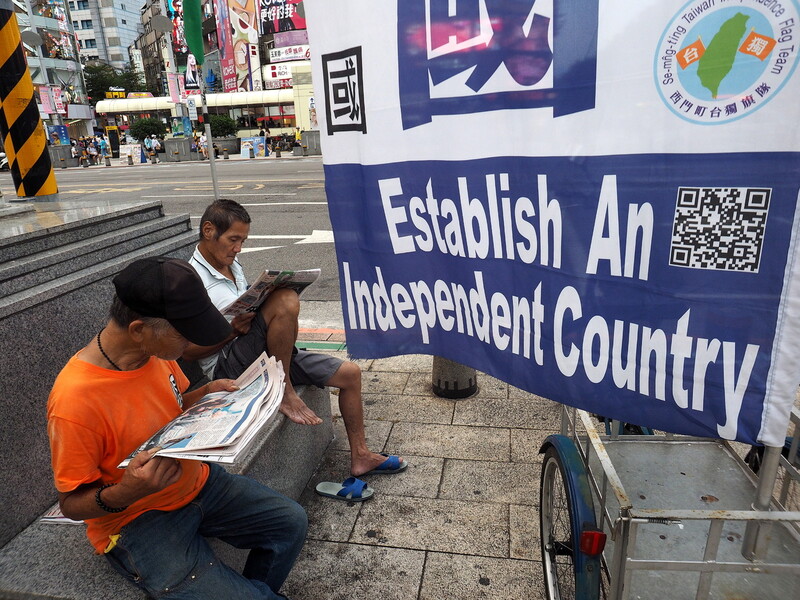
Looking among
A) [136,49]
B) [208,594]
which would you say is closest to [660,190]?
[208,594]

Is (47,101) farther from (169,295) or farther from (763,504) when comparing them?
(763,504)

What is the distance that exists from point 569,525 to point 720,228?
56.9 inches

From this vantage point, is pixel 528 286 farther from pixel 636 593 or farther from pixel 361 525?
pixel 361 525

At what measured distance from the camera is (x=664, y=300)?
4.83 feet

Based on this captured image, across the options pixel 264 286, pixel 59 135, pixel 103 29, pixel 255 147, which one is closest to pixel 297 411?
pixel 264 286

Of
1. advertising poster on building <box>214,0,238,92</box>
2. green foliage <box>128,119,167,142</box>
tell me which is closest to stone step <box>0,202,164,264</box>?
green foliage <box>128,119,167,142</box>

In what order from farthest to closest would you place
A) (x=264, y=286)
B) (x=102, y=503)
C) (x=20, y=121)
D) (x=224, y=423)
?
(x=20, y=121) < (x=264, y=286) < (x=224, y=423) < (x=102, y=503)

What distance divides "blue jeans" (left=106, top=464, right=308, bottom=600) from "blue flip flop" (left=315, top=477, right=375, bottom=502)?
811mm

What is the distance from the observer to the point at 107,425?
178 cm

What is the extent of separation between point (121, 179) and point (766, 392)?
2490cm

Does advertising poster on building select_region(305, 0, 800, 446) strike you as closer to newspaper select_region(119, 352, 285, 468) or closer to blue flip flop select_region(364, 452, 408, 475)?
newspaper select_region(119, 352, 285, 468)

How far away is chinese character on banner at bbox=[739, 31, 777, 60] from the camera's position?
1.21 meters

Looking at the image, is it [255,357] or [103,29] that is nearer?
[255,357]

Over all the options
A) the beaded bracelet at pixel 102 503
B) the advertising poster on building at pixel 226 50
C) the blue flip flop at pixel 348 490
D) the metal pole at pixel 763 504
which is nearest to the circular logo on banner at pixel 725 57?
the metal pole at pixel 763 504
